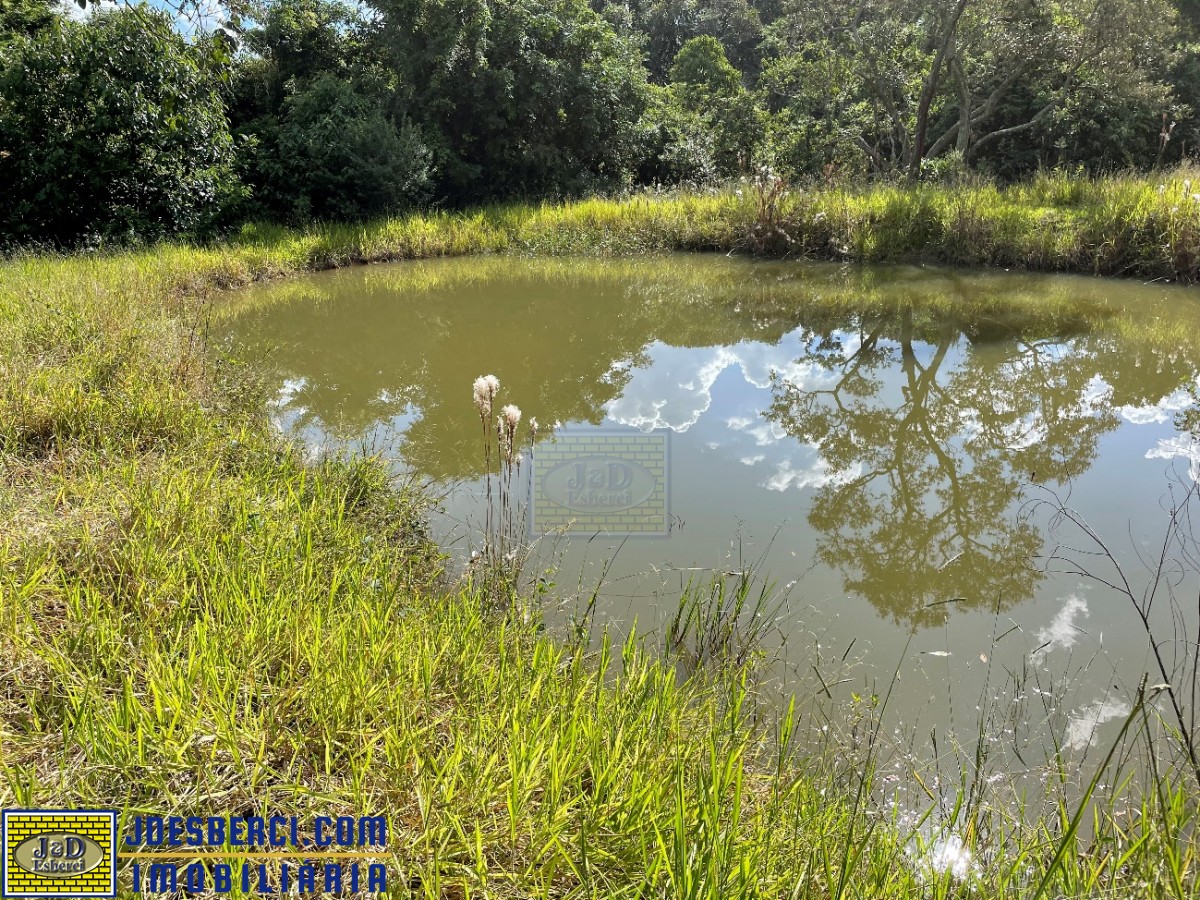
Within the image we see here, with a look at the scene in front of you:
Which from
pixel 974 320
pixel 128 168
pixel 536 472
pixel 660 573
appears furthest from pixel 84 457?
pixel 128 168

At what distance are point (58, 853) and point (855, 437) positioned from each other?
13.6 ft

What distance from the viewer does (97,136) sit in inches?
367

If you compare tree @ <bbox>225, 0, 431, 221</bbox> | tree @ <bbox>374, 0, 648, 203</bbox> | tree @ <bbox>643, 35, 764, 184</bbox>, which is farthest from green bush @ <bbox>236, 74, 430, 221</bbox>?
tree @ <bbox>643, 35, 764, 184</bbox>

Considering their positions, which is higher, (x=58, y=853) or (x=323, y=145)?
(x=323, y=145)

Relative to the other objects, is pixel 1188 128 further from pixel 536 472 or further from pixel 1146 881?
pixel 1146 881

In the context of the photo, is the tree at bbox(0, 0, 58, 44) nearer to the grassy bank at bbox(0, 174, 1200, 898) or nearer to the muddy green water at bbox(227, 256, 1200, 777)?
the muddy green water at bbox(227, 256, 1200, 777)

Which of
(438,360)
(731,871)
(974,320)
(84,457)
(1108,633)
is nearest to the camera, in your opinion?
(731,871)

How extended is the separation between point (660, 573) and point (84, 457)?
2.21m

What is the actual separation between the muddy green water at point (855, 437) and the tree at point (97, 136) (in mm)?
2902

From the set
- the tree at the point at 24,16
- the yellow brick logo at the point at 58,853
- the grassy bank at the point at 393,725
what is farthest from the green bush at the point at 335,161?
the yellow brick logo at the point at 58,853

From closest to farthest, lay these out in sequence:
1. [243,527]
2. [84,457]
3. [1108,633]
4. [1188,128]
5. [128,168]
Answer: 1. [243,527]
2. [1108,633]
3. [84,457]
4. [128,168]
5. [1188,128]

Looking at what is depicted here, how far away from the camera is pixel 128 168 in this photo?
948 cm

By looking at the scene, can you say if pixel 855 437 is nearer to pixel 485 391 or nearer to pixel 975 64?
pixel 485 391

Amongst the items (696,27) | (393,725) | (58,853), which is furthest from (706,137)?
(58,853)
